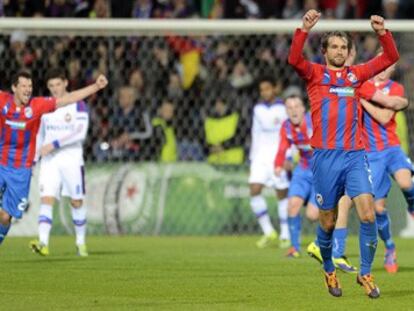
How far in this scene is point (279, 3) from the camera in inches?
913

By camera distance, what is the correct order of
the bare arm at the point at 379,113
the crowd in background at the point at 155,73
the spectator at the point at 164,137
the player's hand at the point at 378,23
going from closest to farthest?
→ the player's hand at the point at 378,23 < the bare arm at the point at 379,113 < the crowd in background at the point at 155,73 < the spectator at the point at 164,137

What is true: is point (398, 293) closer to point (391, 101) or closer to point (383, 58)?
point (391, 101)

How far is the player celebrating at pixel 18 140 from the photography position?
14445 millimetres

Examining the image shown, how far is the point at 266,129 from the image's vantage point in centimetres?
1934

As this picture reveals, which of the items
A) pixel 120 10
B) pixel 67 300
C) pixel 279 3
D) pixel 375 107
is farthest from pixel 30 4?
pixel 67 300

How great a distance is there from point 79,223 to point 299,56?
6574mm

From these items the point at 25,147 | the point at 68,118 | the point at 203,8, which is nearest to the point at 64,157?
the point at 68,118

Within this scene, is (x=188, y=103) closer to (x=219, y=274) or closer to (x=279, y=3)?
(x=279, y=3)

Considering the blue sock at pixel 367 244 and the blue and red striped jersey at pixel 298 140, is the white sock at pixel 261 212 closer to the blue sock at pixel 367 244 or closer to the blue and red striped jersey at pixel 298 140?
the blue and red striped jersey at pixel 298 140

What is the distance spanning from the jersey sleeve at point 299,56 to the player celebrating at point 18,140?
174 inches

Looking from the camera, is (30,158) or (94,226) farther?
(94,226)

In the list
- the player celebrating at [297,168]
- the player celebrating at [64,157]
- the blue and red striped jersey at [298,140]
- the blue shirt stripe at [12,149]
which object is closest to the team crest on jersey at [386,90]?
the player celebrating at [297,168]

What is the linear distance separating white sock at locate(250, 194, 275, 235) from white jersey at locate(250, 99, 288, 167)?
1.76 ft

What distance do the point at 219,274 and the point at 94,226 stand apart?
7.14 m
